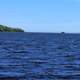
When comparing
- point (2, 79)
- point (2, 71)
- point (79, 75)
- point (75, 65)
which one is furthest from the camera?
point (75, 65)

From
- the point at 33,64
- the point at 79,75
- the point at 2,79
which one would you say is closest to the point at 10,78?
the point at 2,79

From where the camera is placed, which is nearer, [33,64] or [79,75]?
[79,75]

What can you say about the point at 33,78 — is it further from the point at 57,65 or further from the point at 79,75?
the point at 57,65

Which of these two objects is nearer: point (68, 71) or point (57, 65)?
point (68, 71)

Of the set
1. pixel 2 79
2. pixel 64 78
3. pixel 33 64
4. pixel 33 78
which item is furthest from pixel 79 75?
pixel 33 64

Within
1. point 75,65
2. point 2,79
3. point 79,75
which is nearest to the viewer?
point 2,79

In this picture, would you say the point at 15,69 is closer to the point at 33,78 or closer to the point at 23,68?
the point at 23,68

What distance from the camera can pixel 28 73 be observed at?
107 feet

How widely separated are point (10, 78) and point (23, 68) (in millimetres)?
7094

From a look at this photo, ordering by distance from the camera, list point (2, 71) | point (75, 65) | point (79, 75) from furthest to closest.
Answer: point (75, 65) < point (2, 71) < point (79, 75)

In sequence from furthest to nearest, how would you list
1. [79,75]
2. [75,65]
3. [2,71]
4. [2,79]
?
[75,65]
[2,71]
[79,75]
[2,79]

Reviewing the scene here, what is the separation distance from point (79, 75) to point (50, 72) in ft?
9.06

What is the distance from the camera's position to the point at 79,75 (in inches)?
1251

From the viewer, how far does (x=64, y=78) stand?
30.4 m
